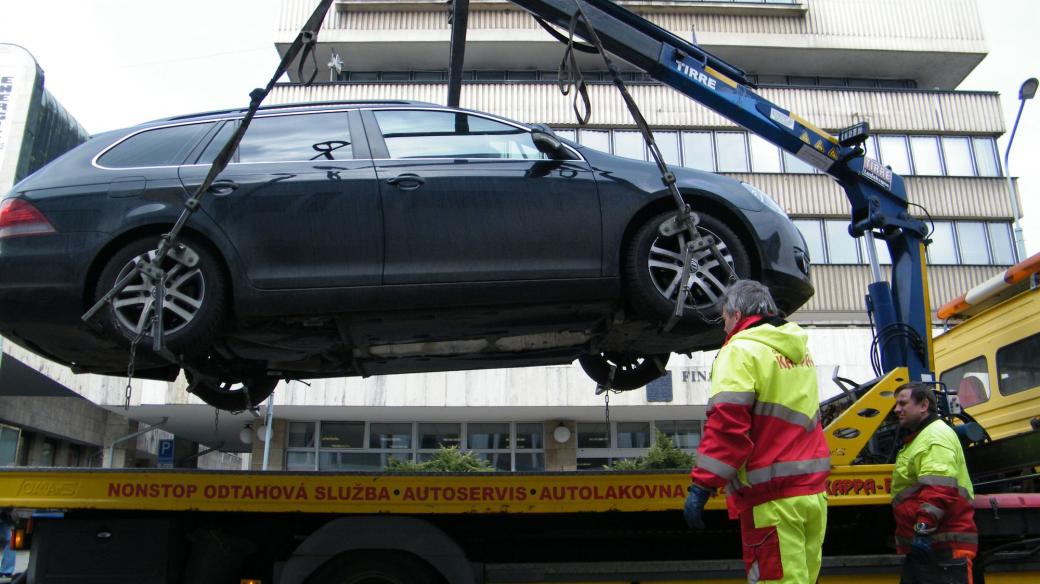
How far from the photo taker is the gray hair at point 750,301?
3.30m

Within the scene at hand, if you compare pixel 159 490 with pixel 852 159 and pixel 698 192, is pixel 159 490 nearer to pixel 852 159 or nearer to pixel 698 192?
pixel 698 192

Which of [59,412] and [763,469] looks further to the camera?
[59,412]

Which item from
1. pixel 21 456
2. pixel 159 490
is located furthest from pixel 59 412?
pixel 159 490

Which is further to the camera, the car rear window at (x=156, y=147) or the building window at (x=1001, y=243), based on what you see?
the building window at (x=1001, y=243)

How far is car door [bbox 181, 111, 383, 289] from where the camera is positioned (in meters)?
4.37

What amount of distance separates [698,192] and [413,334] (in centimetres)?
193

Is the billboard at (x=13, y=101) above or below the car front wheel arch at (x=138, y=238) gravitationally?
above

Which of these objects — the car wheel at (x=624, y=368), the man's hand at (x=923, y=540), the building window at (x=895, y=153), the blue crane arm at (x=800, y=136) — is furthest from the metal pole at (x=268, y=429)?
the building window at (x=895, y=153)

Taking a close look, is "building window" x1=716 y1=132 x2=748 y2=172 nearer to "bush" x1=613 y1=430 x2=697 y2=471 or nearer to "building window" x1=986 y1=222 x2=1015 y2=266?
"building window" x1=986 y1=222 x2=1015 y2=266

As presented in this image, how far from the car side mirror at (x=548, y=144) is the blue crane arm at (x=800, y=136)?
1.81 metres

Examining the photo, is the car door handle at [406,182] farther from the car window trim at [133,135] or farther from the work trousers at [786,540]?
the work trousers at [786,540]

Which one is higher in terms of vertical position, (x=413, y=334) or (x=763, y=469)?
(x=413, y=334)

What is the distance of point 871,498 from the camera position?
4613 mm

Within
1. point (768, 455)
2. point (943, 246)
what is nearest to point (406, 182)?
point (768, 455)
